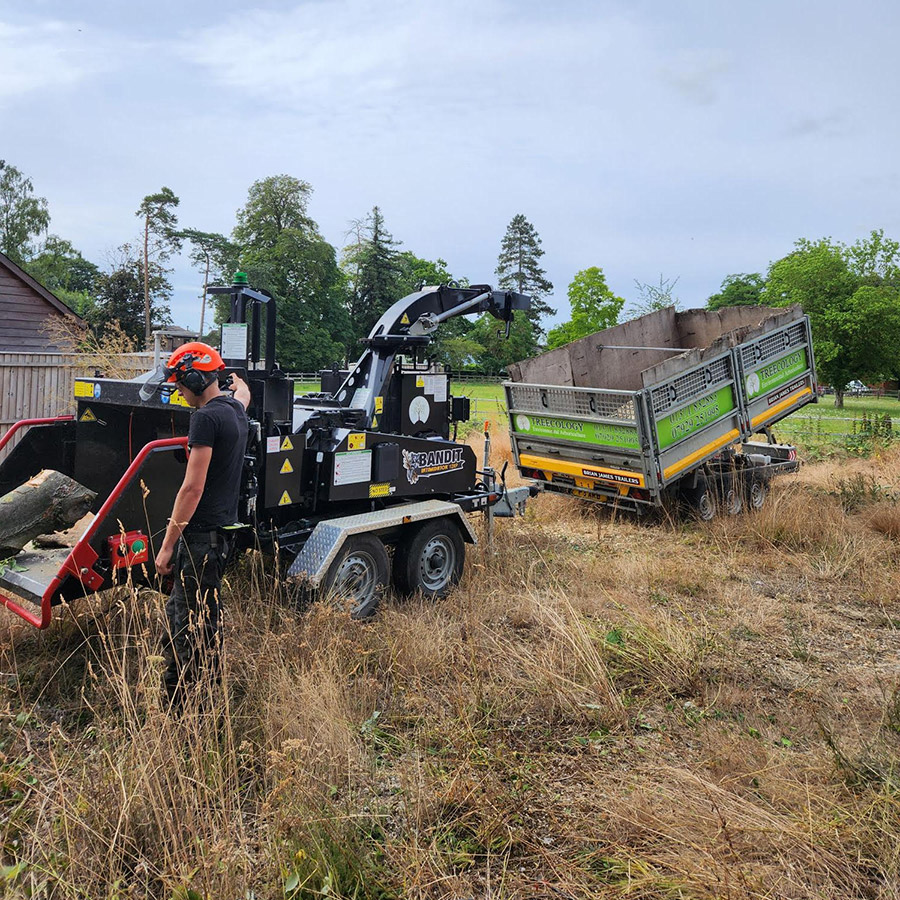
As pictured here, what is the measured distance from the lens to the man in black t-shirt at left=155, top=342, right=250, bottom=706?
383 centimetres

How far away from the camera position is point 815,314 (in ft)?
129

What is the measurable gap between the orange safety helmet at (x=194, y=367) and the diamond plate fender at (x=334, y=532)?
1615 mm

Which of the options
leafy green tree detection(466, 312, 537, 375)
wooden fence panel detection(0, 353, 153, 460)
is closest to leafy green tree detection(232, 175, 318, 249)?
leafy green tree detection(466, 312, 537, 375)

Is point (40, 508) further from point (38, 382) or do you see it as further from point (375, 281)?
point (375, 281)

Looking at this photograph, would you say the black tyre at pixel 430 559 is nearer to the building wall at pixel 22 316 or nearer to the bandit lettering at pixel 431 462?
the bandit lettering at pixel 431 462

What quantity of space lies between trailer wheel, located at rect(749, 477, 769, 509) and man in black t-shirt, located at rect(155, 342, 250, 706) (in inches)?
301

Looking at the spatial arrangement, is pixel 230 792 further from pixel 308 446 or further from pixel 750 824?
pixel 308 446

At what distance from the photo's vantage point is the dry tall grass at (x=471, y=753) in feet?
8.91

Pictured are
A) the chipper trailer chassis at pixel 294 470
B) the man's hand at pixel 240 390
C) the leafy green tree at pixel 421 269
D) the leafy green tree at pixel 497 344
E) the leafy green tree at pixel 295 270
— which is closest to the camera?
the chipper trailer chassis at pixel 294 470

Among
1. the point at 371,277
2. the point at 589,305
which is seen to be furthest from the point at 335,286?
the point at 589,305

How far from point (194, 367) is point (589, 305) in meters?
31.0

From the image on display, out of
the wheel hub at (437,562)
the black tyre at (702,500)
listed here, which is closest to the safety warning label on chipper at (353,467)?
the wheel hub at (437,562)

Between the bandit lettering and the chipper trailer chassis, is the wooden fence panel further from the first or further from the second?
the bandit lettering

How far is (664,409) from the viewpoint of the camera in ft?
27.5
